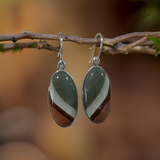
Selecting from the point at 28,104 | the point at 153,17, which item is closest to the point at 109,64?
the point at 153,17

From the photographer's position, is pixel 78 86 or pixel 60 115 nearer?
pixel 60 115

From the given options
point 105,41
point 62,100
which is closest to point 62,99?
point 62,100

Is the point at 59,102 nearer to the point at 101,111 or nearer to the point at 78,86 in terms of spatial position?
the point at 101,111

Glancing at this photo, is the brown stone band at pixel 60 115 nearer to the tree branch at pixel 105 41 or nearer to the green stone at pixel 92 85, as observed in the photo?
the green stone at pixel 92 85

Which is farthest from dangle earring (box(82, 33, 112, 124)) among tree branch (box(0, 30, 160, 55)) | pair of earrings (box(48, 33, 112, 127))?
tree branch (box(0, 30, 160, 55))

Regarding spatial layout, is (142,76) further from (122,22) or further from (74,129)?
(74,129)

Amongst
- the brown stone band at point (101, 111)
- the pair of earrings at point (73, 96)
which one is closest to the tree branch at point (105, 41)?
the pair of earrings at point (73, 96)
